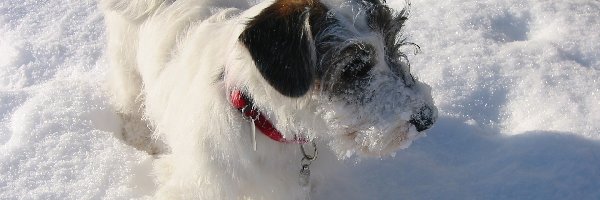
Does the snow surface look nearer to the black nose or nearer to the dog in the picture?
the dog

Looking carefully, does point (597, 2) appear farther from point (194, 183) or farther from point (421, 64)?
point (194, 183)

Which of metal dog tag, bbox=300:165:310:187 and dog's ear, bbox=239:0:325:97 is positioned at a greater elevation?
dog's ear, bbox=239:0:325:97

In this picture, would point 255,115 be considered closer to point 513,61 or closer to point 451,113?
point 451,113

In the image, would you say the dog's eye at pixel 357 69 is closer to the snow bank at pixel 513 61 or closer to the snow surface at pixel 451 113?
the snow surface at pixel 451 113

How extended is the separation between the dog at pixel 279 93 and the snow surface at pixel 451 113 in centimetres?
57

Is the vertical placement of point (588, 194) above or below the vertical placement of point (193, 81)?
above

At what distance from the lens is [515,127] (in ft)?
10.7

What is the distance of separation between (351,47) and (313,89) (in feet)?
0.64

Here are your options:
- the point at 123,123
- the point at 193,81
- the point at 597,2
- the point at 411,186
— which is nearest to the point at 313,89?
the point at 193,81

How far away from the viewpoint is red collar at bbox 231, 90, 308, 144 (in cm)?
217

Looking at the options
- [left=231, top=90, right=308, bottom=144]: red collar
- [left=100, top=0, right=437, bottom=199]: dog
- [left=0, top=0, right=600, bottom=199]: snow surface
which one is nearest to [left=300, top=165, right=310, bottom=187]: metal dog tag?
[left=100, top=0, right=437, bottom=199]: dog

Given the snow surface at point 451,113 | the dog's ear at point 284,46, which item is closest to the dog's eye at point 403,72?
the dog's ear at point 284,46

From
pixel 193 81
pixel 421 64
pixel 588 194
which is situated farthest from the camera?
pixel 421 64

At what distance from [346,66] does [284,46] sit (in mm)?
231
